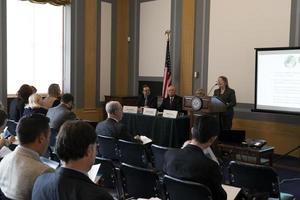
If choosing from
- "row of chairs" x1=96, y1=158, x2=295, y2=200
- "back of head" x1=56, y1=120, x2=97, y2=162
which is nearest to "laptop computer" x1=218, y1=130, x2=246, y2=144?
"row of chairs" x1=96, y1=158, x2=295, y2=200

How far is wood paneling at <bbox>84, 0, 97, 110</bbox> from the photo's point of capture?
29.3 feet

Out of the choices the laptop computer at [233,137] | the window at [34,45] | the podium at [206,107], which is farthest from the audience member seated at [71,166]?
the window at [34,45]

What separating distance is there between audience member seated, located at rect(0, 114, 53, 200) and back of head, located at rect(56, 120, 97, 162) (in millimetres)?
469

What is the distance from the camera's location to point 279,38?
6.72 metres

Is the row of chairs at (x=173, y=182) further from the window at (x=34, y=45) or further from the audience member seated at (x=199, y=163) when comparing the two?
the window at (x=34, y=45)

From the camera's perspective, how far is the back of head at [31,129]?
88.3 inches

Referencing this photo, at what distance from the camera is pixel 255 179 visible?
3031 millimetres

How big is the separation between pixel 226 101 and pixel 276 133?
1058mm

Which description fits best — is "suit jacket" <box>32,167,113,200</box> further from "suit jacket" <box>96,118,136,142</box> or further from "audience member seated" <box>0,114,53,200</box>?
"suit jacket" <box>96,118,136,142</box>

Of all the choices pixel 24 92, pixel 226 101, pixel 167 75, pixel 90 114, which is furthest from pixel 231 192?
pixel 90 114

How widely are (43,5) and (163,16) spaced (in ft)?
8.92

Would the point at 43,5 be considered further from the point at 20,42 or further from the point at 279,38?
the point at 279,38

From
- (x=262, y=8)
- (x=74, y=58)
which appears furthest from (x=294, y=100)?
(x=74, y=58)

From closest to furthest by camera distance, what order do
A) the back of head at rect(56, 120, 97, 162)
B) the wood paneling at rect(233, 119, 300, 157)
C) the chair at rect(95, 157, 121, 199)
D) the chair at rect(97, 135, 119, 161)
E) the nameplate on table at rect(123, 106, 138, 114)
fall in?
the back of head at rect(56, 120, 97, 162)
the chair at rect(95, 157, 121, 199)
the chair at rect(97, 135, 119, 161)
the wood paneling at rect(233, 119, 300, 157)
the nameplate on table at rect(123, 106, 138, 114)
